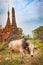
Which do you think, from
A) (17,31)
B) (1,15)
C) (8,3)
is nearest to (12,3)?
(8,3)

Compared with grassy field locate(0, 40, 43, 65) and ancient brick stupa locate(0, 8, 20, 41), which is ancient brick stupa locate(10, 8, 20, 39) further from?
grassy field locate(0, 40, 43, 65)

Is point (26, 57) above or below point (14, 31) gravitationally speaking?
below

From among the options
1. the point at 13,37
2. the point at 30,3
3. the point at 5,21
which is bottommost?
the point at 13,37

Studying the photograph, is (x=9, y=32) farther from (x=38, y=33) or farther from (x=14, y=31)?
(x=38, y=33)

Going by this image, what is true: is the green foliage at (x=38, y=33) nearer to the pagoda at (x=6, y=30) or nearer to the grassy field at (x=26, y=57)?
the grassy field at (x=26, y=57)

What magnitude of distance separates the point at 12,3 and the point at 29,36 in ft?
1.58

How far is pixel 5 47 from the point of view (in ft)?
7.60

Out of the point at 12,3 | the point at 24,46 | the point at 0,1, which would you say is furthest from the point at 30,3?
the point at 24,46

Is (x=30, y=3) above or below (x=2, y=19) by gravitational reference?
above

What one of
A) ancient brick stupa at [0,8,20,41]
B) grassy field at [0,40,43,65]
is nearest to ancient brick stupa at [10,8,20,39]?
ancient brick stupa at [0,8,20,41]

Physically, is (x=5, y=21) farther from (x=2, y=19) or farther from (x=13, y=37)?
(x=13, y=37)

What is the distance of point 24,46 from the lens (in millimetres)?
2336

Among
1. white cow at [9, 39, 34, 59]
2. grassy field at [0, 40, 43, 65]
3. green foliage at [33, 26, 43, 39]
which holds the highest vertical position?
green foliage at [33, 26, 43, 39]

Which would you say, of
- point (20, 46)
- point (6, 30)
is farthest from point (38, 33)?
point (6, 30)
